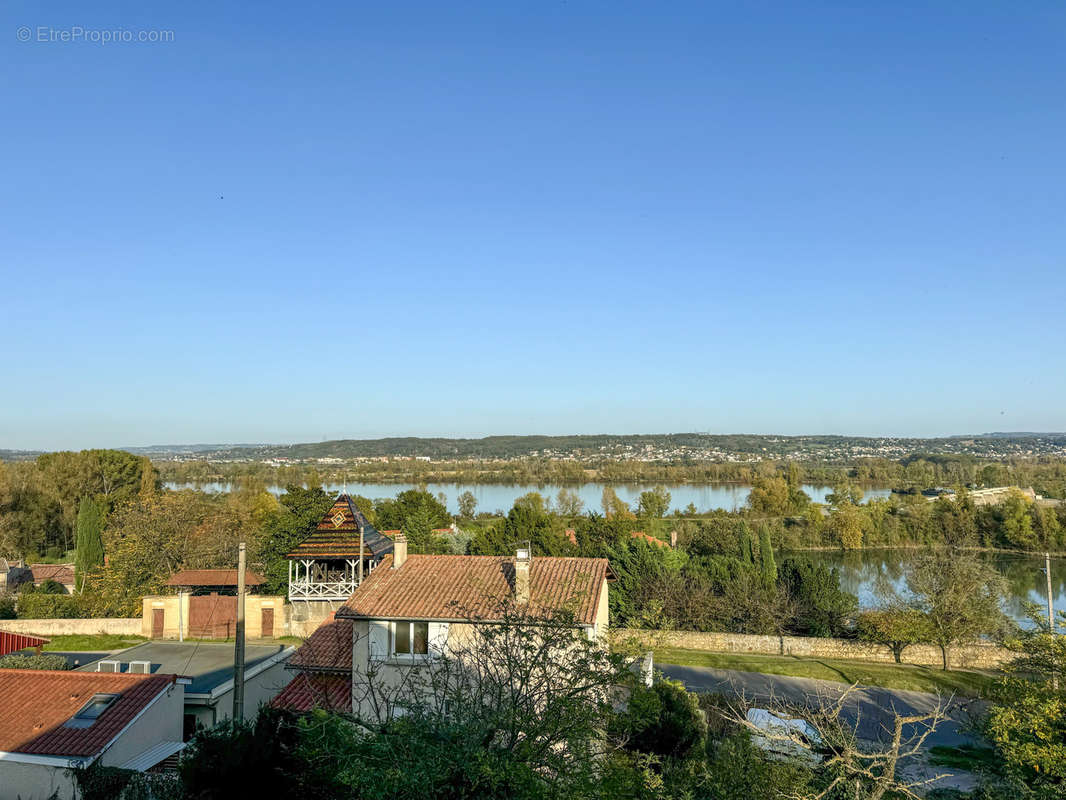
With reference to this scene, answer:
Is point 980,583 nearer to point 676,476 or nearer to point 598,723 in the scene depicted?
point 598,723

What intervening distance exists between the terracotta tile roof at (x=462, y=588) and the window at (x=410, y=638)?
0.35m

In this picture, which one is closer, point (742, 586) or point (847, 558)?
point (742, 586)

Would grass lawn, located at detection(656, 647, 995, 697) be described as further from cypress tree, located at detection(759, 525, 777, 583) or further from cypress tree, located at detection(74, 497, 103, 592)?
cypress tree, located at detection(74, 497, 103, 592)

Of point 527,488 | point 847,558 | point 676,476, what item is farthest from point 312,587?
point 676,476

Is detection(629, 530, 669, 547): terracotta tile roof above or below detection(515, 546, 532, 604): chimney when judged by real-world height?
below

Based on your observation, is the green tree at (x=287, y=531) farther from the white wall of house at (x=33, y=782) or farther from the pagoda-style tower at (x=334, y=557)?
the white wall of house at (x=33, y=782)

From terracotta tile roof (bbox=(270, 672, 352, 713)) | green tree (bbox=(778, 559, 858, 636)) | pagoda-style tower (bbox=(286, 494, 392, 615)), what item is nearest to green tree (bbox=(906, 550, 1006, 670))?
green tree (bbox=(778, 559, 858, 636))

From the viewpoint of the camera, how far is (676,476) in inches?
6353

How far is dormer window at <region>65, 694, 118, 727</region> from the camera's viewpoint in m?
15.5

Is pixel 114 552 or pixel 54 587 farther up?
pixel 114 552

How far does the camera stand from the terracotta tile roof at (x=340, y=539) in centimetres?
2961

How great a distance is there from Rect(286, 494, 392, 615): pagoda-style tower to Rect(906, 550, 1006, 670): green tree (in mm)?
20077

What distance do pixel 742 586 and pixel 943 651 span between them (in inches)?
313

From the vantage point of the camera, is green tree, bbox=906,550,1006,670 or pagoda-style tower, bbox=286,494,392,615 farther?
pagoda-style tower, bbox=286,494,392,615
